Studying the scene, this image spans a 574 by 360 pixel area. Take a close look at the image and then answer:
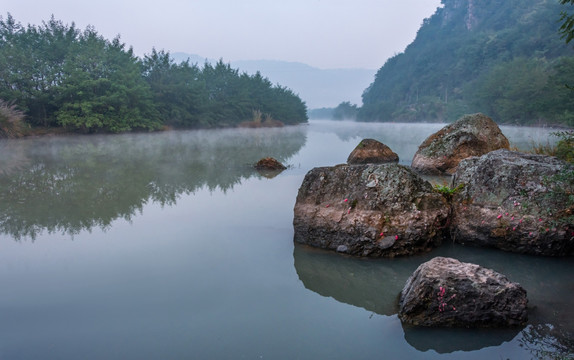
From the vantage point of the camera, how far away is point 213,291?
3637mm

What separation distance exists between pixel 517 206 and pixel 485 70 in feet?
253

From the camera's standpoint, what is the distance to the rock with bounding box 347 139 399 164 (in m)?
11.5

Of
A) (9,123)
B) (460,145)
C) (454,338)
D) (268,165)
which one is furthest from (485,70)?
(454,338)

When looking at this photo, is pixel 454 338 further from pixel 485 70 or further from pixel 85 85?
pixel 485 70

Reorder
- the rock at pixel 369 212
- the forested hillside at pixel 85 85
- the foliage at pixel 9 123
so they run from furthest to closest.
Answer: the forested hillside at pixel 85 85 < the foliage at pixel 9 123 < the rock at pixel 369 212

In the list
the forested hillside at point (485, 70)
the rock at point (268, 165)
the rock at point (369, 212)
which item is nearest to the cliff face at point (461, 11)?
the forested hillside at point (485, 70)

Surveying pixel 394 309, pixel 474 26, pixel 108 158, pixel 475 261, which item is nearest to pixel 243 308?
pixel 394 309

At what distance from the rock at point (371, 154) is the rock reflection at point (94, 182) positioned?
125 inches

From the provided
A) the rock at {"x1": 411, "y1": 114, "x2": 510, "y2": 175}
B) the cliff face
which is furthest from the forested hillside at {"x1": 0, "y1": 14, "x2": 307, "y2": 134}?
the cliff face

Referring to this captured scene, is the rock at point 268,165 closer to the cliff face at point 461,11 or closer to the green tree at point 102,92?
the green tree at point 102,92

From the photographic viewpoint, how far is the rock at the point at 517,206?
424cm

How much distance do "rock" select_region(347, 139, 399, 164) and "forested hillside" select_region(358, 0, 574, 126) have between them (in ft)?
48.8

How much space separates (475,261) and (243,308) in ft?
8.83

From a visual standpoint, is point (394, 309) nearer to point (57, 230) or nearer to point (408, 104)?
point (57, 230)
